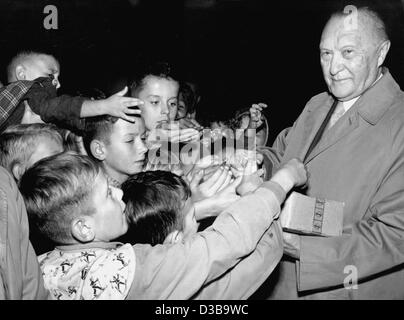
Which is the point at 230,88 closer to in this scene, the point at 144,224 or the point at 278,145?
the point at 278,145

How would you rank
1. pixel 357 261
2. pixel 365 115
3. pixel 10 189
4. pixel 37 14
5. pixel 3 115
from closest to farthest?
pixel 10 189, pixel 357 261, pixel 365 115, pixel 3 115, pixel 37 14

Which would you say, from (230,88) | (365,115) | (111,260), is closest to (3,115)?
(111,260)

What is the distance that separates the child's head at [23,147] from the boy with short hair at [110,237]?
499mm

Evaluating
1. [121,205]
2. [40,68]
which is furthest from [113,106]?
[40,68]

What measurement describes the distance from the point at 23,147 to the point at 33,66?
2.37 ft

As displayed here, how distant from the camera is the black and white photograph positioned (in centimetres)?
125

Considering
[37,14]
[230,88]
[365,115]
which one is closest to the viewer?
[365,115]

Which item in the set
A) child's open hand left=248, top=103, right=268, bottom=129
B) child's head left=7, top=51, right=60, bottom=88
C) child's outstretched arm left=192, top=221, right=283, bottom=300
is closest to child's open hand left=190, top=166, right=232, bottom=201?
child's outstretched arm left=192, top=221, right=283, bottom=300

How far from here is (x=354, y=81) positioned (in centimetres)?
192

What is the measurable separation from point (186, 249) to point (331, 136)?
3.33 feet

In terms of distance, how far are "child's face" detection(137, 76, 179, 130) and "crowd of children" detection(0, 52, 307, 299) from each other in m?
0.23

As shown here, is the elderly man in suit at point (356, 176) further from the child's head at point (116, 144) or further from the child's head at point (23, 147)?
the child's head at point (23, 147)

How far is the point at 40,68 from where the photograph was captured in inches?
95.6

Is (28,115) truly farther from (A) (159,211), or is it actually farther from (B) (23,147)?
(A) (159,211)
